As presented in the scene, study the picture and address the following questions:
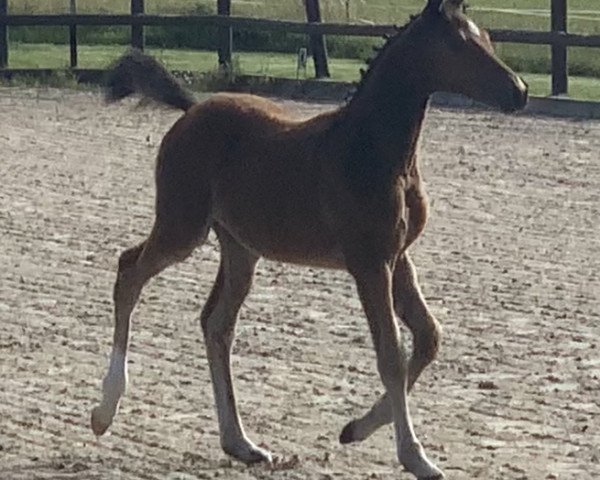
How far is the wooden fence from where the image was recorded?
22562 mm

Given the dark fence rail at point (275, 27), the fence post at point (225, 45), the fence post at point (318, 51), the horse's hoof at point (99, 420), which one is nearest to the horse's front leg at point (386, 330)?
the horse's hoof at point (99, 420)

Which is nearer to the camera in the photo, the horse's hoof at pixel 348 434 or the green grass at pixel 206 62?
the horse's hoof at pixel 348 434

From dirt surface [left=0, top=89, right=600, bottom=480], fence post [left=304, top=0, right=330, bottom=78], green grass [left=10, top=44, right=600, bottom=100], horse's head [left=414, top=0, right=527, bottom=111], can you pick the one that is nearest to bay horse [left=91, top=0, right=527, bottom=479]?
horse's head [left=414, top=0, right=527, bottom=111]

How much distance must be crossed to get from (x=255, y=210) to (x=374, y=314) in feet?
2.37

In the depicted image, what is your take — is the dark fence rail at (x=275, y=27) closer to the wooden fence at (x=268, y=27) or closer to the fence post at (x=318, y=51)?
the wooden fence at (x=268, y=27)

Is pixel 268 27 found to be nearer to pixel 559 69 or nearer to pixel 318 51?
pixel 318 51

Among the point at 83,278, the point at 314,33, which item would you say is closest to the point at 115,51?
the point at 314,33

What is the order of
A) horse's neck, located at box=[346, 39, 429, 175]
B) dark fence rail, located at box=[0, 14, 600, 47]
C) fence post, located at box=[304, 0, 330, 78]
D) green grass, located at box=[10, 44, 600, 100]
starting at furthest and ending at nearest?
green grass, located at box=[10, 44, 600, 100] < fence post, located at box=[304, 0, 330, 78] < dark fence rail, located at box=[0, 14, 600, 47] < horse's neck, located at box=[346, 39, 429, 175]

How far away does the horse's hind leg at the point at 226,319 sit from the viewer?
731cm

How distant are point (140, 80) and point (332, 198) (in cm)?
137

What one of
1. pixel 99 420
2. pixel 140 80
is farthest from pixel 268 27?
pixel 99 420

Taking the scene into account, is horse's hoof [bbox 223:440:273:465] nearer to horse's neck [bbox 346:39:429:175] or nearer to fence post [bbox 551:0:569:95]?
horse's neck [bbox 346:39:429:175]

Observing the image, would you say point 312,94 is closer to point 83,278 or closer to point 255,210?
point 83,278

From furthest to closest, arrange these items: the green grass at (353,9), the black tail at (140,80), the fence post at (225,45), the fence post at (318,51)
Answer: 1. the green grass at (353,9)
2. the fence post at (225,45)
3. the fence post at (318,51)
4. the black tail at (140,80)
